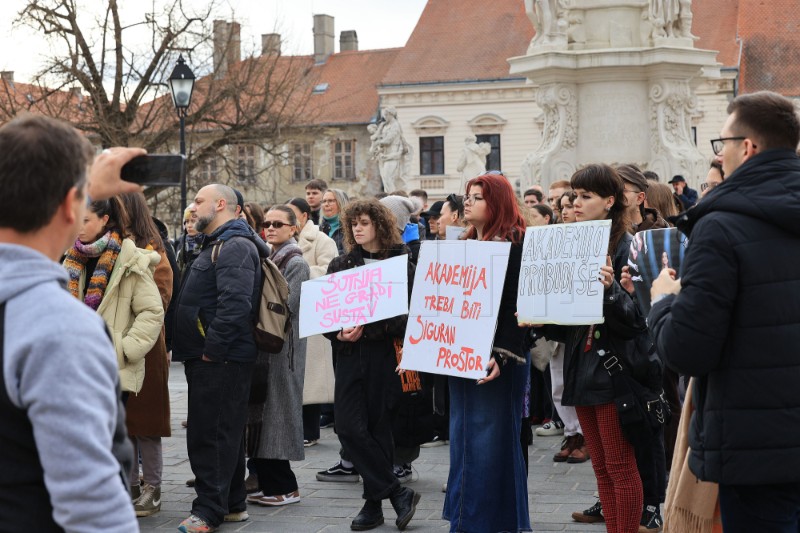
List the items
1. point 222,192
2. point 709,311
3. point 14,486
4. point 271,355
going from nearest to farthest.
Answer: point 14,486, point 709,311, point 222,192, point 271,355

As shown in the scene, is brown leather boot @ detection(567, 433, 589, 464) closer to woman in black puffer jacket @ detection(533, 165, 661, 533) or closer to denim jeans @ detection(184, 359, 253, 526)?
woman in black puffer jacket @ detection(533, 165, 661, 533)

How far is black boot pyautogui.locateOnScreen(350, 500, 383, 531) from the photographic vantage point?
7.03 metres

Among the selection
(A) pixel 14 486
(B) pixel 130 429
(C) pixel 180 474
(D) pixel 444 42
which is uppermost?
(D) pixel 444 42

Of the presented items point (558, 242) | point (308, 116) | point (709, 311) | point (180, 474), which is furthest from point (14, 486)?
point (308, 116)

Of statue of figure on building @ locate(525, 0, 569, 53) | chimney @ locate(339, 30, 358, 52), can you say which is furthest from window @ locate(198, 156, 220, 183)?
chimney @ locate(339, 30, 358, 52)

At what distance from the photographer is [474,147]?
32531 mm

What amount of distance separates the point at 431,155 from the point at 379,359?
2154 inches

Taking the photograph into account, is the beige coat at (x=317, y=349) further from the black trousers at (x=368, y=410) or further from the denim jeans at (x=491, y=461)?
the denim jeans at (x=491, y=461)

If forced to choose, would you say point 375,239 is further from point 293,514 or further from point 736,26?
point 736,26

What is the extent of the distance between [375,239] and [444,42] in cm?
5502

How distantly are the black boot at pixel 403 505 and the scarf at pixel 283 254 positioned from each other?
6.96ft

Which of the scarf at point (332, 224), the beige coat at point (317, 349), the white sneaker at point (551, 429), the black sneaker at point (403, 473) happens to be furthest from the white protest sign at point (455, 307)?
Result: the scarf at point (332, 224)

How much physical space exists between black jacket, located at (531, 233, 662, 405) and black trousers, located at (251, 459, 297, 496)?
2377 millimetres

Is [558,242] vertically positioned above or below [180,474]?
above
